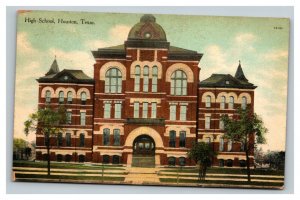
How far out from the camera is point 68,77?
32.4 ft

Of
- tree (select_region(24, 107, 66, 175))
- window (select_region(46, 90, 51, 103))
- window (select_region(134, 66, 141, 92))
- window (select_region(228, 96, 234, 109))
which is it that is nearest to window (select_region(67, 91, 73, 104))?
tree (select_region(24, 107, 66, 175))

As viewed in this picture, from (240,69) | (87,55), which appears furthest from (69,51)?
(240,69)

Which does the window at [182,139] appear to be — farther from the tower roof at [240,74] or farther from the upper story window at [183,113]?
the tower roof at [240,74]

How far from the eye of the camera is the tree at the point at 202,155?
980cm

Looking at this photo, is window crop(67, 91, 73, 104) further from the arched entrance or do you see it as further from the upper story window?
the upper story window

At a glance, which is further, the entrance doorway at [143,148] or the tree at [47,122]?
the entrance doorway at [143,148]

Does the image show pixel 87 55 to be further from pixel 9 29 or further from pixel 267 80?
pixel 267 80

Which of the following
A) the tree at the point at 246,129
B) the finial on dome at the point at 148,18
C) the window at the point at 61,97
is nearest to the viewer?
the finial on dome at the point at 148,18

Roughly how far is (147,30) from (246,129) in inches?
88.9

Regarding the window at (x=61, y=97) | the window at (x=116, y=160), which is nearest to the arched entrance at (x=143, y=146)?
the window at (x=116, y=160)

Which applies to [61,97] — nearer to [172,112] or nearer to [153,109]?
[153,109]

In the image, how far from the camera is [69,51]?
9789 millimetres

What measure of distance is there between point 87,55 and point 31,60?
899 mm

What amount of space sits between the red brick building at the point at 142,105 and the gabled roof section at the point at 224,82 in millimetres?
16
